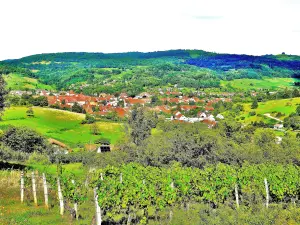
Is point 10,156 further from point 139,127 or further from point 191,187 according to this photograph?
point 191,187

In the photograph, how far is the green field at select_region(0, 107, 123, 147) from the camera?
237ft

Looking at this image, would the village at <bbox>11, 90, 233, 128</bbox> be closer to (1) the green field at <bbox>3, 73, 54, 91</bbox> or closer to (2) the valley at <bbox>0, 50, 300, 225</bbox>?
(2) the valley at <bbox>0, 50, 300, 225</bbox>

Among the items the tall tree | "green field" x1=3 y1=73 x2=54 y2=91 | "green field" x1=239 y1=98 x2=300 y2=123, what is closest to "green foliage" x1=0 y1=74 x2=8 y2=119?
the tall tree

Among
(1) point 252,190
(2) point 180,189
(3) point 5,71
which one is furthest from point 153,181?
(3) point 5,71

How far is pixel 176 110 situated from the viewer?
12800 cm

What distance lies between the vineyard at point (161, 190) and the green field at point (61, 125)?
4275cm

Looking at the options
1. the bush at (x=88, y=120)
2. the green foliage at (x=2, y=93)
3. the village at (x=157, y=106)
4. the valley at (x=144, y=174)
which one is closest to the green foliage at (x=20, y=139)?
the valley at (x=144, y=174)

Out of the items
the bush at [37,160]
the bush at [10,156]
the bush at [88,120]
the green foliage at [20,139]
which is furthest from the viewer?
the bush at [88,120]

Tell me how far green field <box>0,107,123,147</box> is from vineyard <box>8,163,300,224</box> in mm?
42752

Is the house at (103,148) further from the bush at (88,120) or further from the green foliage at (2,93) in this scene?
the green foliage at (2,93)

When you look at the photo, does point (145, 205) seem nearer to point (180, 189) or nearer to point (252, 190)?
point (180, 189)

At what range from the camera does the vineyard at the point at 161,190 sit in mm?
18781

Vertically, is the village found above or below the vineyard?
below

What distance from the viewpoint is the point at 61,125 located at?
270 ft
